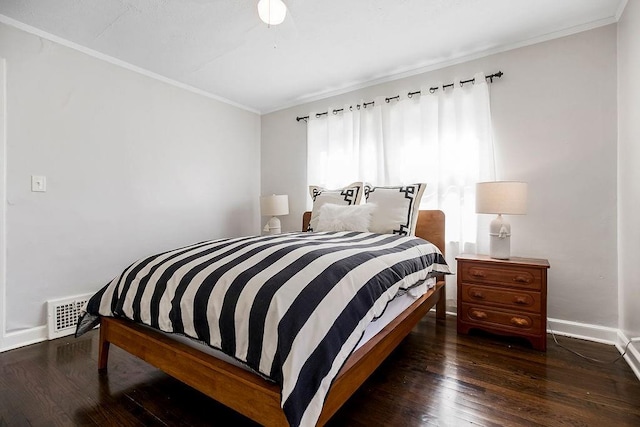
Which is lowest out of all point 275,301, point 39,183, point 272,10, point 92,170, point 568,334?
point 568,334

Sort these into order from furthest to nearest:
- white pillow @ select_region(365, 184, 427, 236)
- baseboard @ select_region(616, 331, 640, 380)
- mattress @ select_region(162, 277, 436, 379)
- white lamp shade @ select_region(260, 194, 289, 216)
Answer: white lamp shade @ select_region(260, 194, 289, 216), white pillow @ select_region(365, 184, 427, 236), baseboard @ select_region(616, 331, 640, 380), mattress @ select_region(162, 277, 436, 379)

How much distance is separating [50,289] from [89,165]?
1.06m

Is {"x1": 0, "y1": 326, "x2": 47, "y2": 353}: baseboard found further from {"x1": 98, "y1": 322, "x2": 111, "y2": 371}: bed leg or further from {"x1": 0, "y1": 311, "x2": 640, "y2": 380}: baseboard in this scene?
{"x1": 98, "y1": 322, "x2": 111, "y2": 371}: bed leg

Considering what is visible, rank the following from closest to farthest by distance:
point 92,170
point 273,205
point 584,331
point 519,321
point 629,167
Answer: point 629,167 < point 519,321 < point 584,331 < point 92,170 < point 273,205

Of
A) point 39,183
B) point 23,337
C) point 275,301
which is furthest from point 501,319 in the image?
point 39,183

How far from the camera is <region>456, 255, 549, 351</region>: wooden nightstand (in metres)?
2.16

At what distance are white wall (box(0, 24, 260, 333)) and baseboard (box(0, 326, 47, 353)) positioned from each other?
0.04m

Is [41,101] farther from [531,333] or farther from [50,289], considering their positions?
[531,333]

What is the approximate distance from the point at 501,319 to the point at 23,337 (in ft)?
11.7

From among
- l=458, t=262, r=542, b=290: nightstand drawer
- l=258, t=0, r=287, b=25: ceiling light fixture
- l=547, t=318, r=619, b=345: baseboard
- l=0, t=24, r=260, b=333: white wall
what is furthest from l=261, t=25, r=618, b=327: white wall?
l=0, t=24, r=260, b=333: white wall

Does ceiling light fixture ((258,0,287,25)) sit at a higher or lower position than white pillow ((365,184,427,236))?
higher

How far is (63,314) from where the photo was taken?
8.12 feet

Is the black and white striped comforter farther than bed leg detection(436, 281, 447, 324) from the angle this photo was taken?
No

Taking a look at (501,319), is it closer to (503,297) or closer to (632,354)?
(503,297)
